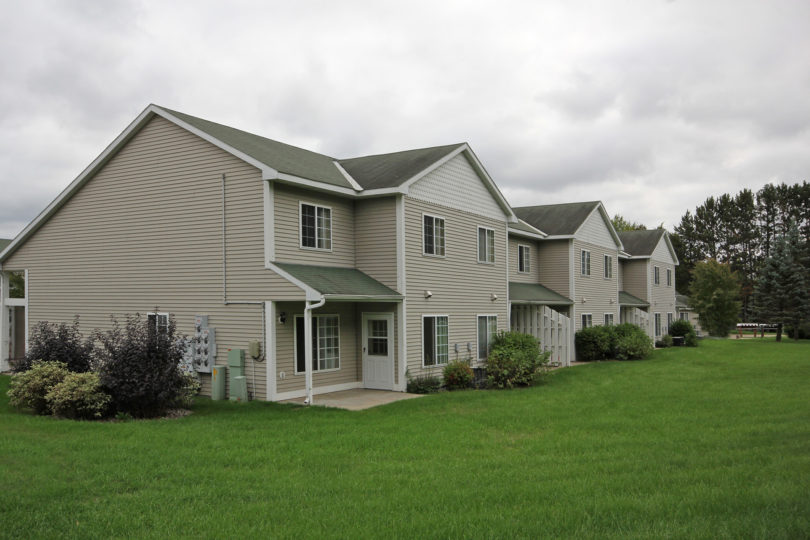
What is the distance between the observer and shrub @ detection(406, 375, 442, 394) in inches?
700

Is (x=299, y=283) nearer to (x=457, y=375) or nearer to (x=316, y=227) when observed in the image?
(x=316, y=227)

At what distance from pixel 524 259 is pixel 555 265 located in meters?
1.87

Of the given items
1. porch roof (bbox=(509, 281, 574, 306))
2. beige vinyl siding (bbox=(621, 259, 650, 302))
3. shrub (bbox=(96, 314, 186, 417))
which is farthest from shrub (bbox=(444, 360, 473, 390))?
beige vinyl siding (bbox=(621, 259, 650, 302))

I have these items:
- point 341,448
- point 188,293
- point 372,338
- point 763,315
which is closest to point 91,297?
point 188,293

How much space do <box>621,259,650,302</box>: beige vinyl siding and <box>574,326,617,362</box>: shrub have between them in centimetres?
1173

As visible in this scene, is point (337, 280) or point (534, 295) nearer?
point (337, 280)

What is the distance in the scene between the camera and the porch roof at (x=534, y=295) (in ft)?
82.7

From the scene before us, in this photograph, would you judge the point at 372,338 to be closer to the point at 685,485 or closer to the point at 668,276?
the point at 685,485

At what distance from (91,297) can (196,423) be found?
29.1 ft

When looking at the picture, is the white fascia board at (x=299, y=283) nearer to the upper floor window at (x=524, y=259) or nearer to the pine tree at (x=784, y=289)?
the upper floor window at (x=524, y=259)

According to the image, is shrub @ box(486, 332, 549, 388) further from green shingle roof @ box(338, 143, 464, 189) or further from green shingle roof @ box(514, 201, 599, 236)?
green shingle roof @ box(514, 201, 599, 236)

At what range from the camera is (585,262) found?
31000 mm

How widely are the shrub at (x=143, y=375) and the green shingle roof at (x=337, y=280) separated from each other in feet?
11.1

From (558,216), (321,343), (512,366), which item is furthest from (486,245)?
(558,216)
